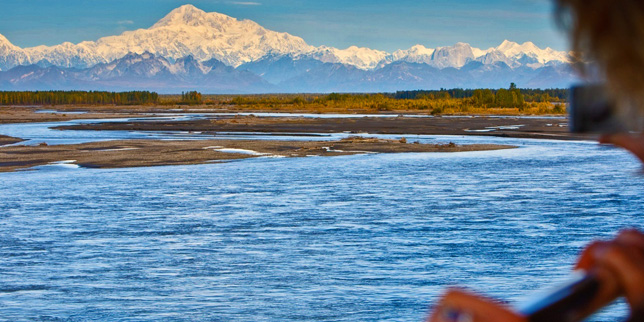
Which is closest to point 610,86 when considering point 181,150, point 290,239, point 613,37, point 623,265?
point 613,37

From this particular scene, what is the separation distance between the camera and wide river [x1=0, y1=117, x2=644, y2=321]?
32.7 feet

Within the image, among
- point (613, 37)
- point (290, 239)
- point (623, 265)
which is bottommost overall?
point (290, 239)

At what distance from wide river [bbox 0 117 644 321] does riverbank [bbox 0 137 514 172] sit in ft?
16.8

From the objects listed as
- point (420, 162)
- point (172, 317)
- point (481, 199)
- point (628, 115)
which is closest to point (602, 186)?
point (481, 199)

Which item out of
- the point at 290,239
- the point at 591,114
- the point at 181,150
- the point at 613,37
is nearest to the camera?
the point at 613,37

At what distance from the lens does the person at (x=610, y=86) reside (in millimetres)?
923

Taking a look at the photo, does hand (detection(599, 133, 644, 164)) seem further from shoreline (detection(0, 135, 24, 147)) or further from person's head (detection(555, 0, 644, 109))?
shoreline (detection(0, 135, 24, 147))

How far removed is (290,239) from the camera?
1395cm

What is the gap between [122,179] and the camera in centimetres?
2467

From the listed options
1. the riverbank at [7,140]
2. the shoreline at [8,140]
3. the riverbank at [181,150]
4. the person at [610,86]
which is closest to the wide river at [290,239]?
the riverbank at [181,150]

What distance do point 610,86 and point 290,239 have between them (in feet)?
42.9

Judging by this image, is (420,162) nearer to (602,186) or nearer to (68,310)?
(602,186)

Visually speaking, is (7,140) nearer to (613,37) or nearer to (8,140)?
(8,140)

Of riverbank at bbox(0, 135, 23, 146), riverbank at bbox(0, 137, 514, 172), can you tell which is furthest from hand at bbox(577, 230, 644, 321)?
riverbank at bbox(0, 135, 23, 146)
